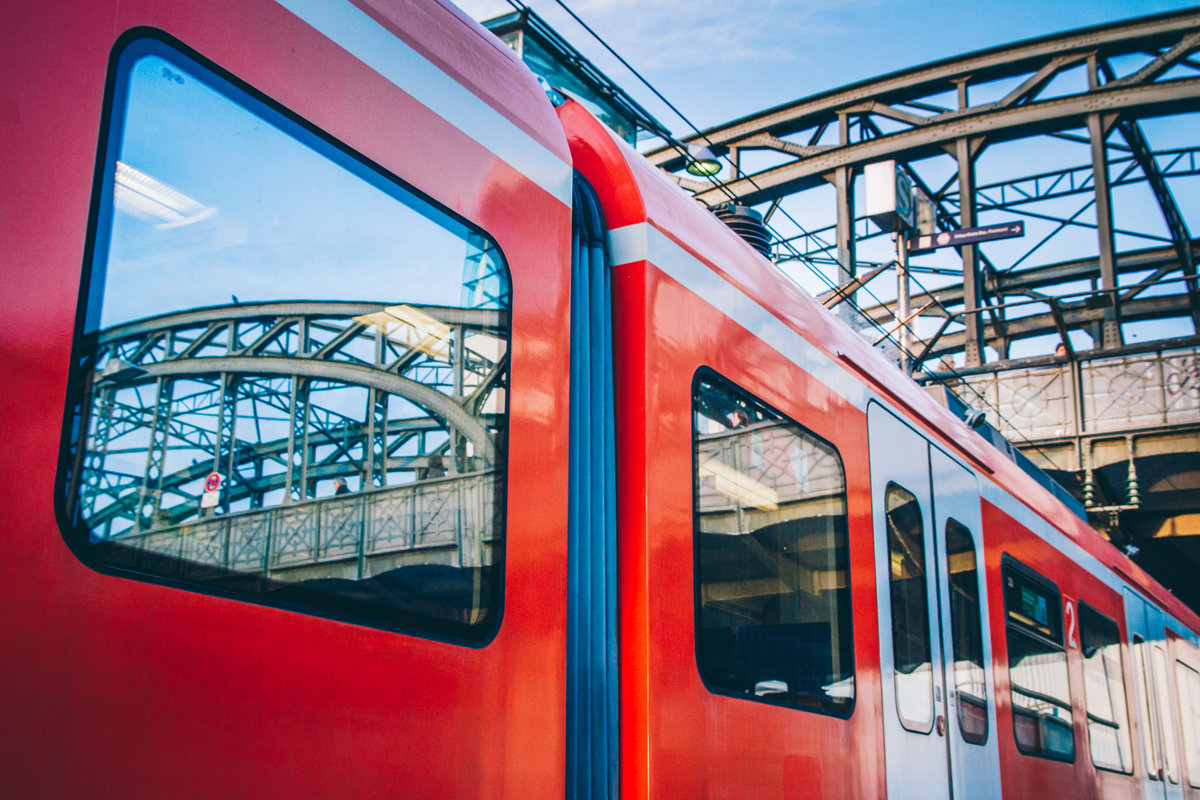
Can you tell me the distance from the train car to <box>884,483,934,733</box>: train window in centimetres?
34

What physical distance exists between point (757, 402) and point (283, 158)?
2091 millimetres

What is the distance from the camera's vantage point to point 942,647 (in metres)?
5.00

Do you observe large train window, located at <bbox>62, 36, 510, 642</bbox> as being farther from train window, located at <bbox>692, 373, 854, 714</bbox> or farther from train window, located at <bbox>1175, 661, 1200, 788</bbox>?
train window, located at <bbox>1175, 661, 1200, 788</bbox>

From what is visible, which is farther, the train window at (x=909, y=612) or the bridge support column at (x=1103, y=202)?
the bridge support column at (x=1103, y=202)

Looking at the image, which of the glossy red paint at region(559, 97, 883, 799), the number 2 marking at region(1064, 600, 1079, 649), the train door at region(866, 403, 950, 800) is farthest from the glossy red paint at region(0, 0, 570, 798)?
the number 2 marking at region(1064, 600, 1079, 649)

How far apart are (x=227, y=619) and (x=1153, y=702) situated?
30.0 ft

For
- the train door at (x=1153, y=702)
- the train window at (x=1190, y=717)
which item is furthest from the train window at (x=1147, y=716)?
the train window at (x=1190, y=717)

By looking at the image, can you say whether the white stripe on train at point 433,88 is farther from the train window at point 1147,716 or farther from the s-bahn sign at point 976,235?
the s-bahn sign at point 976,235

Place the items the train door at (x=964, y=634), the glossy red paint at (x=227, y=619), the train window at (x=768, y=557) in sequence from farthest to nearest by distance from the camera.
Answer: the train door at (x=964, y=634), the train window at (x=768, y=557), the glossy red paint at (x=227, y=619)

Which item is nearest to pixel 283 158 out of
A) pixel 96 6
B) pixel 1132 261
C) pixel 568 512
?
pixel 96 6

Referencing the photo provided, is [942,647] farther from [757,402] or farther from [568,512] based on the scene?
[568,512]

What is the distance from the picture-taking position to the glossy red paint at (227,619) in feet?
5.08

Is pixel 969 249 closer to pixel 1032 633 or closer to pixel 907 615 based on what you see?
pixel 1032 633

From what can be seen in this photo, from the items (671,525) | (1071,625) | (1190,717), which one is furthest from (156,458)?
(1190,717)
